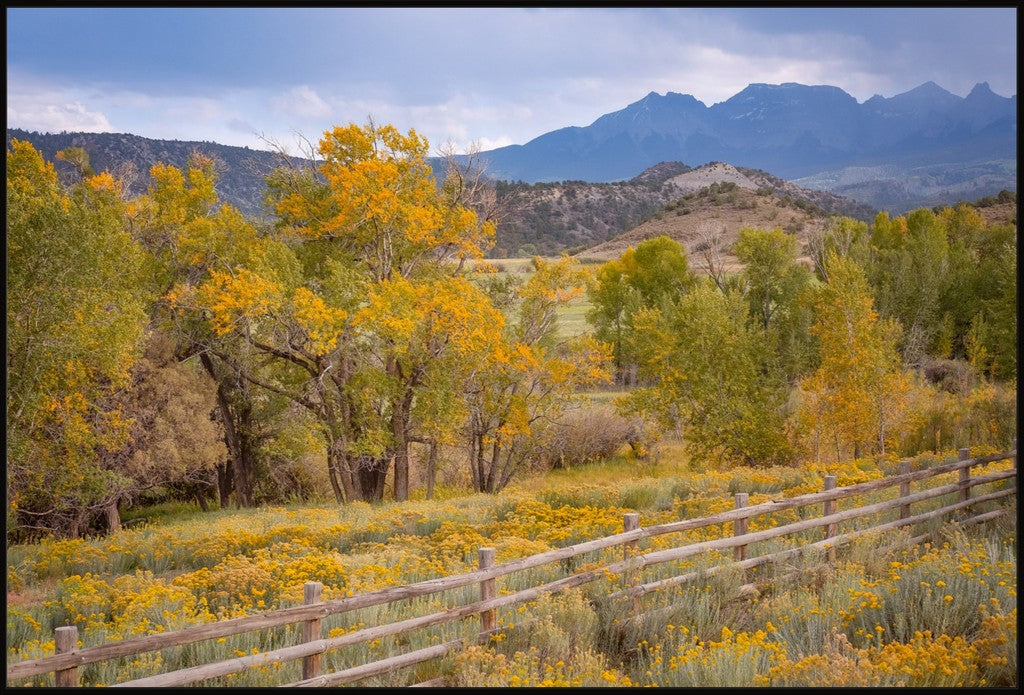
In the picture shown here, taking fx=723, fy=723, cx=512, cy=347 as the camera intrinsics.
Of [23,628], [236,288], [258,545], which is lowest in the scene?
[258,545]

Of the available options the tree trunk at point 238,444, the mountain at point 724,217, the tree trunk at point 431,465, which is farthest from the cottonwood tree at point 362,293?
the mountain at point 724,217

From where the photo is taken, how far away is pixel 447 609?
6.97 m

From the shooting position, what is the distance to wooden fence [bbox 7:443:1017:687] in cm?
506

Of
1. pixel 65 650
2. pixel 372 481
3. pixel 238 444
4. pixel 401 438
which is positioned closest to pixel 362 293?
pixel 401 438

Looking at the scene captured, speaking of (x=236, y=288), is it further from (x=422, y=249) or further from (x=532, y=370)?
(x=532, y=370)

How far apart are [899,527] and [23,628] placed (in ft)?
39.1

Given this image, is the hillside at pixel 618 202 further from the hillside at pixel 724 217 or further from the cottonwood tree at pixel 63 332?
the cottonwood tree at pixel 63 332

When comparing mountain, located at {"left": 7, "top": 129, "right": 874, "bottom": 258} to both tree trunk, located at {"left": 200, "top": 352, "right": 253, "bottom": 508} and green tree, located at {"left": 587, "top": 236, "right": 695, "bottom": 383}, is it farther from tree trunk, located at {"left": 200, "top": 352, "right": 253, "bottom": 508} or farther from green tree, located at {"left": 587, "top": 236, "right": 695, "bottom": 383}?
green tree, located at {"left": 587, "top": 236, "right": 695, "bottom": 383}

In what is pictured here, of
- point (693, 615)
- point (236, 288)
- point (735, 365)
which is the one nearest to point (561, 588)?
point (693, 615)

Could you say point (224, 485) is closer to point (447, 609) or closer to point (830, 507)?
point (830, 507)

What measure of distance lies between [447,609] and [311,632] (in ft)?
4.71

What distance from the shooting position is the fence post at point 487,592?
723 cm

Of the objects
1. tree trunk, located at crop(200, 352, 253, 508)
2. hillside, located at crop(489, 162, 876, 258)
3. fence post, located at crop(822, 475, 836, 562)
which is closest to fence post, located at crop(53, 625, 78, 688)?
fence post, located at crop(822, 475, 836, 562)

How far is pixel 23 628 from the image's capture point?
27.3ft
